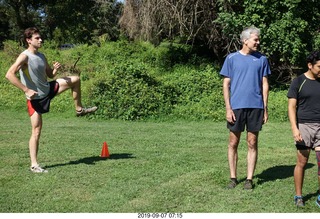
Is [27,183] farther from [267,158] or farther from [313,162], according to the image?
[313,162]

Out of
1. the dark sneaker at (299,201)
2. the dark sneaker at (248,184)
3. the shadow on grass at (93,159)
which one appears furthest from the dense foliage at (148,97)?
the dark sneaker at (299,201)

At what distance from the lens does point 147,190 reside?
560cm

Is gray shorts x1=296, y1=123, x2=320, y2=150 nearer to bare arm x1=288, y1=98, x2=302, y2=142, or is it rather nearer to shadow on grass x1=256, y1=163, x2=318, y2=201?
bare arm x1=288, y1=98, x2=302, y2=142

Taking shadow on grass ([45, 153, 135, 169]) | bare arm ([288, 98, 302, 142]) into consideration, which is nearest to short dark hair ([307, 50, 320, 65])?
bare arm ([288, 98, 302, 142])

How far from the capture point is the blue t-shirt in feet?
18.0

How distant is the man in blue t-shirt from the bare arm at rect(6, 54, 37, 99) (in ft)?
9.01

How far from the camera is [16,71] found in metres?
6.14

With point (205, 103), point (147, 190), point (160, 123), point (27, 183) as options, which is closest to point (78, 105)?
point (27, 183)

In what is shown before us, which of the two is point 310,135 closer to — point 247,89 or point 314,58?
point 314,58

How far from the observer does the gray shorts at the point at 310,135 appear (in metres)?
4.80

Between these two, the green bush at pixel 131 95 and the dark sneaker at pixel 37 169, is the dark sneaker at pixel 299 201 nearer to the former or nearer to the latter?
the dark sneaker at pixel 37 169

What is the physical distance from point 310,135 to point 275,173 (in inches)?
73.2

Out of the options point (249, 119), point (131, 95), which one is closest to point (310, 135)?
point (249, 119)

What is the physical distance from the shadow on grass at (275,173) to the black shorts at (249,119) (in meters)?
0.87
